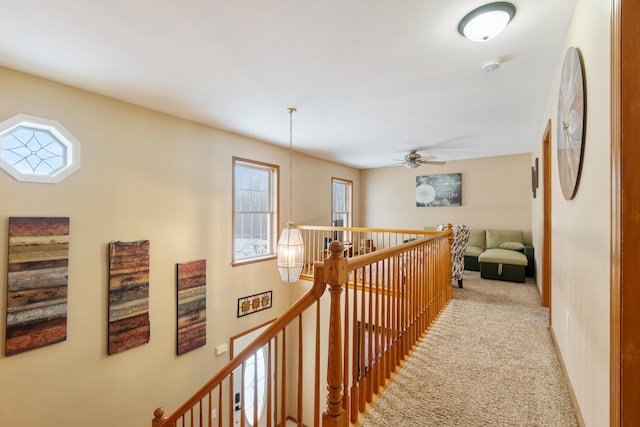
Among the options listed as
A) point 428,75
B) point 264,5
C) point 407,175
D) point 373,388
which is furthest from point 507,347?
point 407,175

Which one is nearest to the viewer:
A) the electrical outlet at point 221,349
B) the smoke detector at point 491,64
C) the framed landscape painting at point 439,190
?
the smoke detector at point 491,64

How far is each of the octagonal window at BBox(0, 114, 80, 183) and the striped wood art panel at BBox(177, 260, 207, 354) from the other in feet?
5.18

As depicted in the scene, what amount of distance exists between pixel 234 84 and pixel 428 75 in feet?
5.96

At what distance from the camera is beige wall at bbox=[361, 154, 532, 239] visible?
19.3ft

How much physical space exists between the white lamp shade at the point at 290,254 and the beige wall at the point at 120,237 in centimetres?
87

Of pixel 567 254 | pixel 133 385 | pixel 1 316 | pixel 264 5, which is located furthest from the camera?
pixel 133 385

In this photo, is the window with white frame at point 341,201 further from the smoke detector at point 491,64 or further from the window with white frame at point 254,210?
the smoke detector at point 491,64

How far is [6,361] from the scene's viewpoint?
7.74ft

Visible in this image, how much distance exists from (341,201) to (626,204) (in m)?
6.44

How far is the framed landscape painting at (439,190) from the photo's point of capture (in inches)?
257

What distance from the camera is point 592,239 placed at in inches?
52.2

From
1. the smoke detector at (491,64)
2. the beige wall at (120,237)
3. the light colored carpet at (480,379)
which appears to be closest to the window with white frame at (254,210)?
the beige wall at (120,237)

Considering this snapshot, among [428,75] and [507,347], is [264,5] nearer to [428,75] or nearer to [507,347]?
[428,75]

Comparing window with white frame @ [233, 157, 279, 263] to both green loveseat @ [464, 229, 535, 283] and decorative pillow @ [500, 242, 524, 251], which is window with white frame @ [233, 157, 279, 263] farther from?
decorative pillow @ [500, 242, 524, 251]
